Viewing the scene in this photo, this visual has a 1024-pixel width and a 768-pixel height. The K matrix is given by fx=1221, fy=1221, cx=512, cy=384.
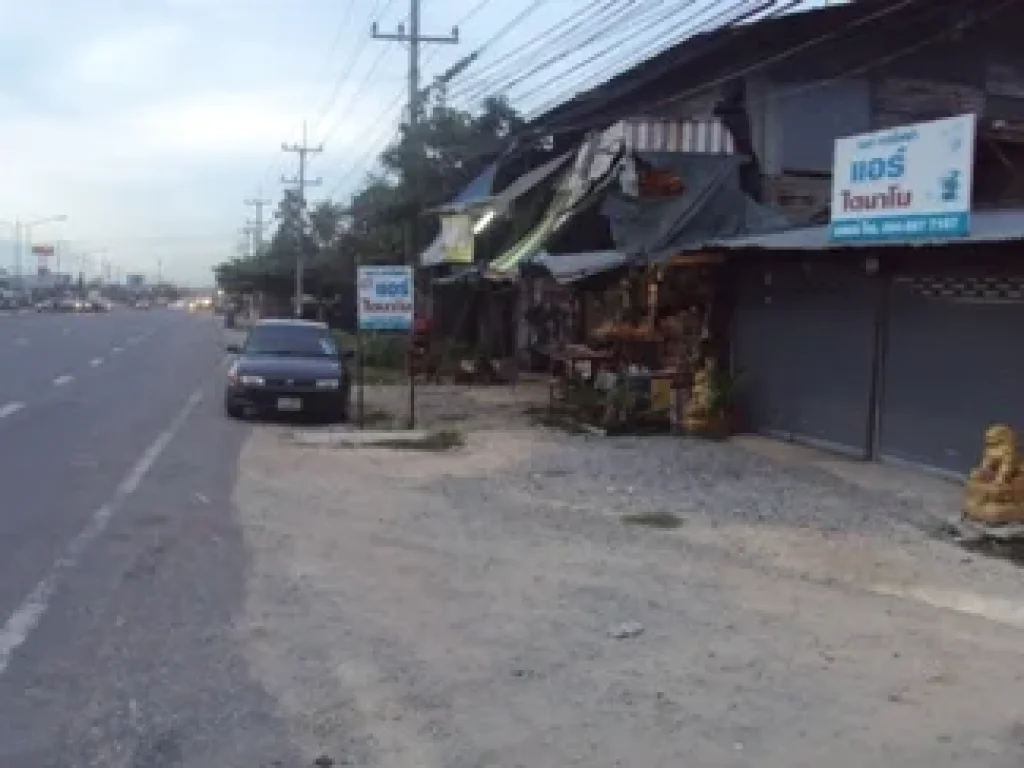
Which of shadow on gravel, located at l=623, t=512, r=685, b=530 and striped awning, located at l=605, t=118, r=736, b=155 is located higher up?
striped awning, located at l=605, t=118, r=736, b=155

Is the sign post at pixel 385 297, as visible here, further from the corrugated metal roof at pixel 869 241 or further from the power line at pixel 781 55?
the power line at pixel 781 55

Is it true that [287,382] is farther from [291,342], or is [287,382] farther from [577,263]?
A: [577,263]

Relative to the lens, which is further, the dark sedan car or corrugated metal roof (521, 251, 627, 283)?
the dark sedan car

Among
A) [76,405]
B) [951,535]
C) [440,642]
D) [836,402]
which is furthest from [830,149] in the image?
[440,642]

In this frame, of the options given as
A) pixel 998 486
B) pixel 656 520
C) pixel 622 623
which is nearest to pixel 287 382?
pixel 656 520

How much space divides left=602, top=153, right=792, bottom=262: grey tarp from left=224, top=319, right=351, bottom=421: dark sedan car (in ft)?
15.2

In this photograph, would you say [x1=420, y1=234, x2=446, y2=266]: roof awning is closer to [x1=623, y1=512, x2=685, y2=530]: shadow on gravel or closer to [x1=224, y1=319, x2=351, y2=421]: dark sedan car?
[x1=224, y1=319, x2=351, y2=421]: dark sedan car

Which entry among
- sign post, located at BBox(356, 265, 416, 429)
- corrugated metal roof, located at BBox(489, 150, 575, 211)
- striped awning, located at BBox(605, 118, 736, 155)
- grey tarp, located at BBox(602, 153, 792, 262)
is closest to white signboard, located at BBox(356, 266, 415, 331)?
sign post, located at BBox(356, 265, 416, 429)

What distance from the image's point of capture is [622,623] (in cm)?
680

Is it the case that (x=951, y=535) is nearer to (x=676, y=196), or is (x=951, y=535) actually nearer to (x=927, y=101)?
(x=676, y=196)

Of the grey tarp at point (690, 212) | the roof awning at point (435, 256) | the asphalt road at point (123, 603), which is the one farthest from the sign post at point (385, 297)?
the roof awning at point (435, 256)

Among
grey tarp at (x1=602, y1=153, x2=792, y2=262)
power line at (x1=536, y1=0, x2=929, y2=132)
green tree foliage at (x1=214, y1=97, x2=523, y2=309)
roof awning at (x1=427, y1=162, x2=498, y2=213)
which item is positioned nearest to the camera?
grey tarp at (x1=602, y1=153, x2=792, y2=262)

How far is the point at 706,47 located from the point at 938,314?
29.0 feet

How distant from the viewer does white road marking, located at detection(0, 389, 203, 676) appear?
6.07m
